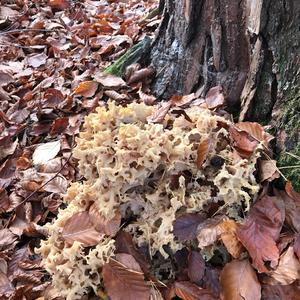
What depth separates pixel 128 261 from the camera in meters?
1.76

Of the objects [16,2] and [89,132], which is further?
[16,2]

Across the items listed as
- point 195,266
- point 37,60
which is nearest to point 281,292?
point 195,266

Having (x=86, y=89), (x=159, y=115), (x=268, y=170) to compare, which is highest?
(x=159, y=115)

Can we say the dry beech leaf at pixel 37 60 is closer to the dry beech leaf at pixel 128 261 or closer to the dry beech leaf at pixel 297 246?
the dry beech leaf at pixel 128 261

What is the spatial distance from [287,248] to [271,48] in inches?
38.4

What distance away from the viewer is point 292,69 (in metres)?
2.12

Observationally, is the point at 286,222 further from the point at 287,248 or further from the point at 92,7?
the point at 92,7

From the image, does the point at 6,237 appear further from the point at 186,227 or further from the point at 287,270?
the point at 287,270

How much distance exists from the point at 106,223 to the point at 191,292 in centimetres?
43

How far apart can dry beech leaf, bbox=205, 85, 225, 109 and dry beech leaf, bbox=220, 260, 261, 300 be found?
92cm

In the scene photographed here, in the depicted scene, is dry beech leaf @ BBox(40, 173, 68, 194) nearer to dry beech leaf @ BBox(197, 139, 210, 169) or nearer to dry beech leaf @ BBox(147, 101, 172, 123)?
dry beech leaf @ BBox(147, 101, 172, 123)

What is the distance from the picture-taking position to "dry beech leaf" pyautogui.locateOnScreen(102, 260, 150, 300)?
5.53ft

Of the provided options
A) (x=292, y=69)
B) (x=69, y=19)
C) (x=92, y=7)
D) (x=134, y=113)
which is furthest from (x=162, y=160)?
(x=92, y=7)

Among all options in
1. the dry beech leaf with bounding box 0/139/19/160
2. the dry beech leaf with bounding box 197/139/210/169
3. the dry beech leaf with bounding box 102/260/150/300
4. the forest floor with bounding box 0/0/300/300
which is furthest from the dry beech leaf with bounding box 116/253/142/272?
the dry beech leaf with bounding box 0/139/19/160
